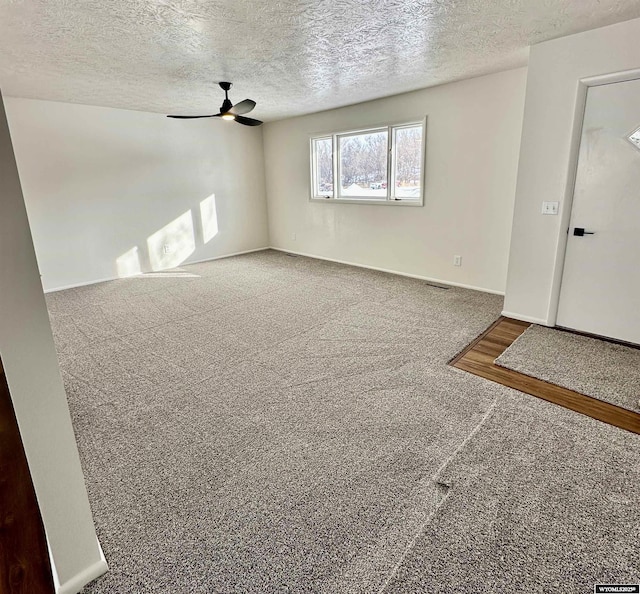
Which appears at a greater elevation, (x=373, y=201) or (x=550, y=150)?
(x=550, y=150)

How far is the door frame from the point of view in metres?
2.84

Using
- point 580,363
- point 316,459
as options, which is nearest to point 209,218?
point 316,459

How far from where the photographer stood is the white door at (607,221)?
2891 mm

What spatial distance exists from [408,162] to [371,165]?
66cm

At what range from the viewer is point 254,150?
704 centimetres

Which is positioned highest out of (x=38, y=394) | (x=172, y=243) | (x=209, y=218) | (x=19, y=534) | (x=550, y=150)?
(x=550, y=150)

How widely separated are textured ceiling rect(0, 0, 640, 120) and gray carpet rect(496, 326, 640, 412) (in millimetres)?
2431

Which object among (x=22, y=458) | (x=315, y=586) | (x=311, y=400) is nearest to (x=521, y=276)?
(x=311, y=400)

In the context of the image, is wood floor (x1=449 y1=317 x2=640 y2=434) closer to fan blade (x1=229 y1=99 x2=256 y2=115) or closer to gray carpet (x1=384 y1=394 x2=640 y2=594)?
gray carpet (x1=384 y1=394 x2=640 y2=594)

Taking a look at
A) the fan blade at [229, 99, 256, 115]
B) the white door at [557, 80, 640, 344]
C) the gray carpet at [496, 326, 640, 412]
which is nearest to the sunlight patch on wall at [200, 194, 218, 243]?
the fan blade at [229, 99, 256, 115]

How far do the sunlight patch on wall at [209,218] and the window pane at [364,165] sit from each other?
7.70 feet

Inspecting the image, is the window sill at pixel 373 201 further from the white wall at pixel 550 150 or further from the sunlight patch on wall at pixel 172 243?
the sunlight patch on wall at pixel 172 243

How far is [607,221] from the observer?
3068mm

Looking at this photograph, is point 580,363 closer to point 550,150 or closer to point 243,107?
point 550,150
